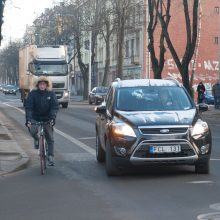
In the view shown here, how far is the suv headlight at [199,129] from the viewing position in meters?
11.6

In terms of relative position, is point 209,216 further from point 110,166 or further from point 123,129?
point 110,166

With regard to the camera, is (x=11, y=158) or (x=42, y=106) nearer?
(x=42, y=106)

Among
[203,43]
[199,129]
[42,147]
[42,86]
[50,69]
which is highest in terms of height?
[203,43]

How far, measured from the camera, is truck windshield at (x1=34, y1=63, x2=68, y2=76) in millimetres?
42406

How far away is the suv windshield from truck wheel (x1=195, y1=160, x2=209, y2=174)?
116cm

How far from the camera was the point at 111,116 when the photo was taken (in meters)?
12.4

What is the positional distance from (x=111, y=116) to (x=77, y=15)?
53281mm

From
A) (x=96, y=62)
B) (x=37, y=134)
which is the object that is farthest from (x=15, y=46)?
(x=37, y=134)

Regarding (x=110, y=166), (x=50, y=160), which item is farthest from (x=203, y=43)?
(x=110, y=166)

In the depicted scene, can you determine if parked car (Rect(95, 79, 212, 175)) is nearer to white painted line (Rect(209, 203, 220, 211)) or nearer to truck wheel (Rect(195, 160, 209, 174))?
truck wheel (Rect(195, 160, 209, 174))

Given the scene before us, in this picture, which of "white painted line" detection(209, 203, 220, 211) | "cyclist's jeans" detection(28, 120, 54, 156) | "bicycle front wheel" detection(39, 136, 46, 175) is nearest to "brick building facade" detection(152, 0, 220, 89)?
"cyclist's jeans" detection(28, 120, 54, 156)

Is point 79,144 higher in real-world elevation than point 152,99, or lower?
lower

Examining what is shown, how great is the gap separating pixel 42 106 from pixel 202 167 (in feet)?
10.3

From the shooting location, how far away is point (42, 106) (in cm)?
1275
